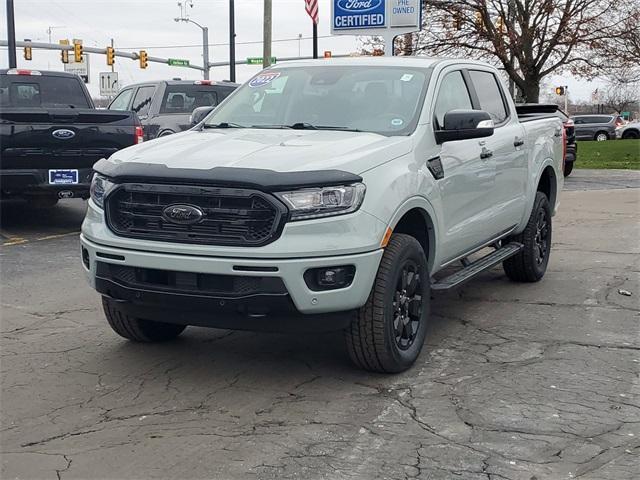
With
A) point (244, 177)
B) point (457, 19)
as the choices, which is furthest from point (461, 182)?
point (457, 19)

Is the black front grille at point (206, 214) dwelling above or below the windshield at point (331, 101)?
below

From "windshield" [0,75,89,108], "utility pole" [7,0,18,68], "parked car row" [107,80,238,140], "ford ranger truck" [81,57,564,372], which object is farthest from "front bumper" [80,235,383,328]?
"utility pole" [7,0,18,68]

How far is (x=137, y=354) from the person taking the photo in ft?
17.9

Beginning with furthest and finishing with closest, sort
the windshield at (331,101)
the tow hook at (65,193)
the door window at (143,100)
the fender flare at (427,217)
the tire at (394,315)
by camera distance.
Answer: the door window at (143,100), the tow hook at (65,193), the windshield at (331,101), the fender flare at (427,217), the tire at (394,315)

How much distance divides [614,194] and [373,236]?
1219cm

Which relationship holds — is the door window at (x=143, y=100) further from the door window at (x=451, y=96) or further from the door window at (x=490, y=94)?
the door window at (x=451, y=96)

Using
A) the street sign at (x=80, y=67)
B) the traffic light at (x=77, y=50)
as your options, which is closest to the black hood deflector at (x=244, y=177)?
the traffic light at (x=77, y=50)

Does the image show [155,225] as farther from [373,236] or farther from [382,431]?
[382,431]

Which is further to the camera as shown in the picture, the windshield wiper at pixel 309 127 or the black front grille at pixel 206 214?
the windshield wiper at pixel 309 127

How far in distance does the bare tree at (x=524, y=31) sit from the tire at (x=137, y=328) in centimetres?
2437

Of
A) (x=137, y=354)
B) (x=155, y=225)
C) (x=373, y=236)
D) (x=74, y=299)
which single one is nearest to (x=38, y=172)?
(x=74, y=299)

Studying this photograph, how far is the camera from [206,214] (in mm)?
4457

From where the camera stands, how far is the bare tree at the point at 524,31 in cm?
2827

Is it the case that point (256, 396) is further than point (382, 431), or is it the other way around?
point (256, 396)
